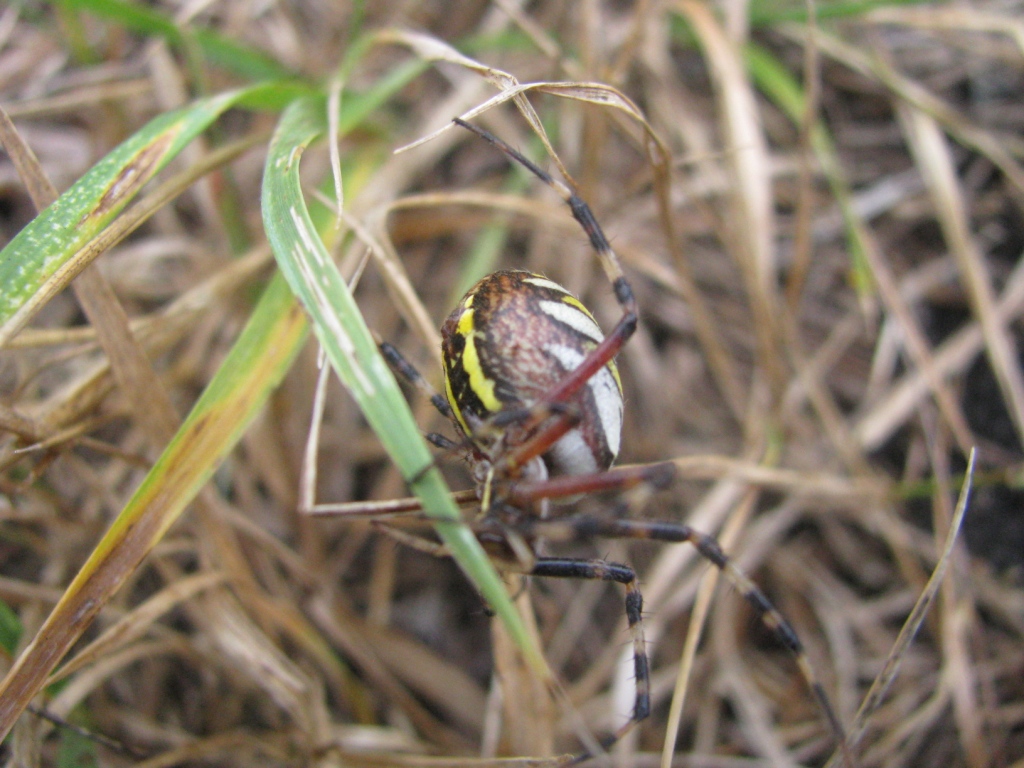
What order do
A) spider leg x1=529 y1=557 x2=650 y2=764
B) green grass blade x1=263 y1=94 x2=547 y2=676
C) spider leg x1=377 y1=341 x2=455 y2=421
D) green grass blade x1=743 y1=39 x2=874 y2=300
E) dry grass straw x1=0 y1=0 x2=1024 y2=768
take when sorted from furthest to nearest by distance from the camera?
1. green grass blade x1=743 y1=39 x2=874 y2=300
2. dry grass straw x1=0 y1=0 x2=1024 y2=768
3. spider leg x1=377 y1=341 x2=455 y2=421
4. spider leg x1=529 y1=557 x2=650 y2=764
5. green grass blade x1=263 y1=94 x2=547 y2=676

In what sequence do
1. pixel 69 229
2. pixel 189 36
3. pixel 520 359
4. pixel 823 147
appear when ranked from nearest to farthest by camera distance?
pixel 69 229 → pixel 520 359 → pixel 189 36 → pixel 823 147

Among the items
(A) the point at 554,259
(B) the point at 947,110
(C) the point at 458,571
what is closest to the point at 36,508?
(C) the point at 458,571

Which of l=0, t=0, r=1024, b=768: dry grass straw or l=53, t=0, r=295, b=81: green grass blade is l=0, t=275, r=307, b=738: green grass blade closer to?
l=0, t=0, r=1024, b=768: dry grass straw

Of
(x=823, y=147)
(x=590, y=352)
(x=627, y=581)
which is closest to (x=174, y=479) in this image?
(x=590, y=352)

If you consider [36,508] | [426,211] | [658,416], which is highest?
[426,211]

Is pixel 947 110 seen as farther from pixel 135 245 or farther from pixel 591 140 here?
pixel 135 245

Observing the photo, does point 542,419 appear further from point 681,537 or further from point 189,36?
point 189,36

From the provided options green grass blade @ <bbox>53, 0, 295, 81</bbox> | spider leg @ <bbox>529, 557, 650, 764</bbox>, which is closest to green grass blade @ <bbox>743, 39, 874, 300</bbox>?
spider leg @ <bbox>529, 557, 650, 764</bbox>
